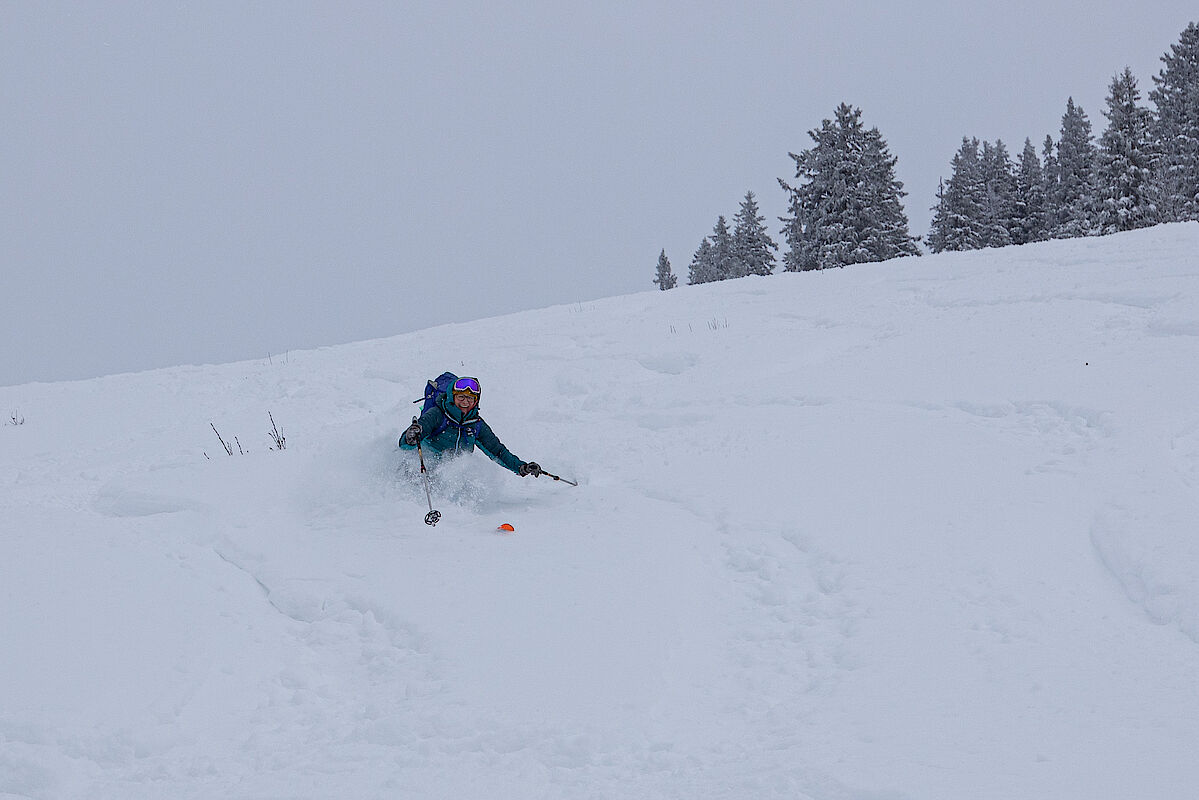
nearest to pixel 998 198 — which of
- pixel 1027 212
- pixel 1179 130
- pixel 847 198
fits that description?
pixel 1027 212

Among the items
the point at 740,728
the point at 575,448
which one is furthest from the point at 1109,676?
the point at 575,448

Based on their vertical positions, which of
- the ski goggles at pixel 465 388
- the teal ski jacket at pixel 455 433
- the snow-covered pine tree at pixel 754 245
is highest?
the snow-covered pine tree at pixel 754 245

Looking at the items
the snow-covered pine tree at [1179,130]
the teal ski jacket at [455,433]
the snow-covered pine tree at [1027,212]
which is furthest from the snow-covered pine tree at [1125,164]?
the teal ski jacket at [455,433]

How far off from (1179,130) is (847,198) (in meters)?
14.5

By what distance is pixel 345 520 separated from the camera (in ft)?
21.6

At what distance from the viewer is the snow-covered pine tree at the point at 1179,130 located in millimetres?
30469

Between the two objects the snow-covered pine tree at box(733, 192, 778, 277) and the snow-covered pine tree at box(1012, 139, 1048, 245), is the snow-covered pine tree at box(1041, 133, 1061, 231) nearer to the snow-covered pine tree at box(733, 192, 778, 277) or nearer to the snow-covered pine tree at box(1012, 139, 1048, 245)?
the snow-covered pine tree at box(1012, 139, 1048, 245)

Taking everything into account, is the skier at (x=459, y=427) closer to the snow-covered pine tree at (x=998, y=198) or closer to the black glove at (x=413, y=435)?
the black glove at (x=413, y=435)

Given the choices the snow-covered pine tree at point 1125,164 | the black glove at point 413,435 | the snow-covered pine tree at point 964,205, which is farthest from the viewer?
the snow-covered pine tree at point 964,205

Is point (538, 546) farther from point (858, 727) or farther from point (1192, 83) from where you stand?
point (1192, 83)

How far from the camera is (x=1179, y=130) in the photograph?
32.6 meters

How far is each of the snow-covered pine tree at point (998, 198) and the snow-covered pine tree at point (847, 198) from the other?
8510 mm

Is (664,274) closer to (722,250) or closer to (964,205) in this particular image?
(722,250)

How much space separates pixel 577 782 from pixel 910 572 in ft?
8.06
